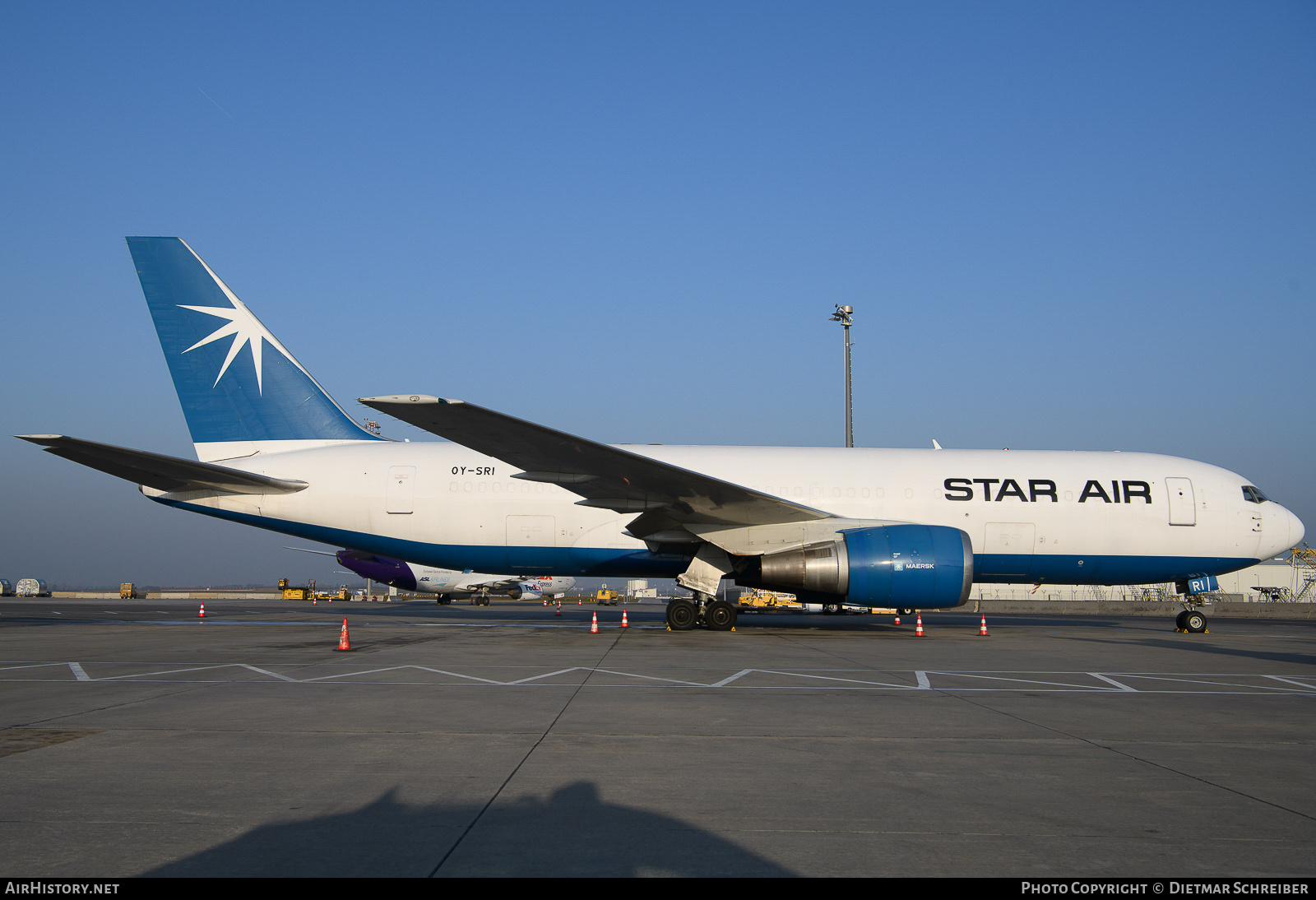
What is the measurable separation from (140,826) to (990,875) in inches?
140

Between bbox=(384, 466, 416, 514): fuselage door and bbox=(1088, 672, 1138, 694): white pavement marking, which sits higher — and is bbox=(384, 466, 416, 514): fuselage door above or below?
above

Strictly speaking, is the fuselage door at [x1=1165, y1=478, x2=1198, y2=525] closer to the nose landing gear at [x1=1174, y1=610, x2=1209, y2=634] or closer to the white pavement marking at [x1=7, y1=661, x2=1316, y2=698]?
the nose landing gear at [x1=1174, y1=610, x2=1209, y2=634]

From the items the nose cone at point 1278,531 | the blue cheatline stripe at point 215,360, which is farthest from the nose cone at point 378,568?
the nose cone at point 1278,531

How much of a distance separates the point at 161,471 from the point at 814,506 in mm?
12545

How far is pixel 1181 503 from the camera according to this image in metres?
16.8

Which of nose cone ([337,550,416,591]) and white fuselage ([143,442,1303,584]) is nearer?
white fuselage ([143,442,1303,584])

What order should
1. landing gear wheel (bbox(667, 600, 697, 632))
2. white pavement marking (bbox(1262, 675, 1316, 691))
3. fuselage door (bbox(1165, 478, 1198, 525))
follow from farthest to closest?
fuselage door (bbox(1165, 478, 1198, 525))
landing gear wheel (bbox(667, 600, 697, 632))
white pavement marking (bbox(1262, 675, 1316, 691))

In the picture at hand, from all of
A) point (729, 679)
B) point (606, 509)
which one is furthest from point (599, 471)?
point (729, 679)

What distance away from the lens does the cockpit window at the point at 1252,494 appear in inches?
675

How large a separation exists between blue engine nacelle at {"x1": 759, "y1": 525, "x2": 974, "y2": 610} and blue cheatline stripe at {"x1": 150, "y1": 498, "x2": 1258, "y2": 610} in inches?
117

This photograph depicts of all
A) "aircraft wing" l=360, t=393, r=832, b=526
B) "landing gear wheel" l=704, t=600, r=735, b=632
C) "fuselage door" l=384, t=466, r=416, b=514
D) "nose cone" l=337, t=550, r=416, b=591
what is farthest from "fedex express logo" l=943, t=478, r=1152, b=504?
"nose cone" l=337, t=550, r=416, b=591

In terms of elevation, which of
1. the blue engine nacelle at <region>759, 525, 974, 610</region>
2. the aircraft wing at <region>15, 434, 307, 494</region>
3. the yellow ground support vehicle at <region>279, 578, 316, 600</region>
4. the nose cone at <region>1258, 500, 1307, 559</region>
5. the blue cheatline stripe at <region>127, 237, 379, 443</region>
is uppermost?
the blue cheatline stripe at <region>127, 237, 379, 443</region>

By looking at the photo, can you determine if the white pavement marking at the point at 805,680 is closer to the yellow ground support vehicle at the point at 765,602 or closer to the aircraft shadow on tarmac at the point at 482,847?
the aircraft shadow on tarmac at the point at 482,847

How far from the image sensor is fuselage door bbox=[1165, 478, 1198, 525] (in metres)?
16.7
